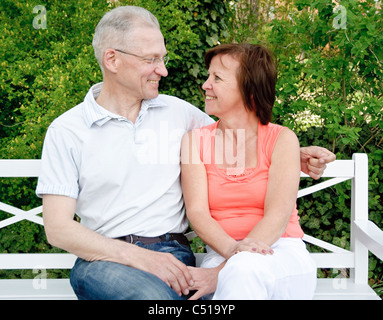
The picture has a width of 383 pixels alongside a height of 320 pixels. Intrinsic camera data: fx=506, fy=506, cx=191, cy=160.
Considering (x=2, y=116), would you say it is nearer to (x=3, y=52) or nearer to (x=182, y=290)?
(x=3, y=52)

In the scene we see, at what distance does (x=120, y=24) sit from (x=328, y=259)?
5.93 feet

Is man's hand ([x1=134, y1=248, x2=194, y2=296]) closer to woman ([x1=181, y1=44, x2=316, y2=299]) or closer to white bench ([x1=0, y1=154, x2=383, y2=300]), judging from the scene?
woman ([x1=181, y1=44, x2=316, y2=299])

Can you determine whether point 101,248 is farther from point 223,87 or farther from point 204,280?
point 223,87

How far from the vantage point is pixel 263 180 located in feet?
8.29

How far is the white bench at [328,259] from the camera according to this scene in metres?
2.75

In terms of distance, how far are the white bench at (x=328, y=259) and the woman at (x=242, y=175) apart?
51 centimetres

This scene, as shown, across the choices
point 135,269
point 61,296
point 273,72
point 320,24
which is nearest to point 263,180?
point 273,72

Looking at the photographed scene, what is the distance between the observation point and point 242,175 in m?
2.56

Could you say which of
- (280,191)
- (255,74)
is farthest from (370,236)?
(255,74)

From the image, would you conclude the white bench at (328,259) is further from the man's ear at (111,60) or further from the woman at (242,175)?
the man's ear at (111,60)

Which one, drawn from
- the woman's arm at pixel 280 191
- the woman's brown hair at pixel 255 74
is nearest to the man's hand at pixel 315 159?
the woman's arm at pixel 280 191

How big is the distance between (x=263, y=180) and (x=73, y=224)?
3.11ft

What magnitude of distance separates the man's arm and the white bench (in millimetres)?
471

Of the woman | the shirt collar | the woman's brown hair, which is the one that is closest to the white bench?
the woman
